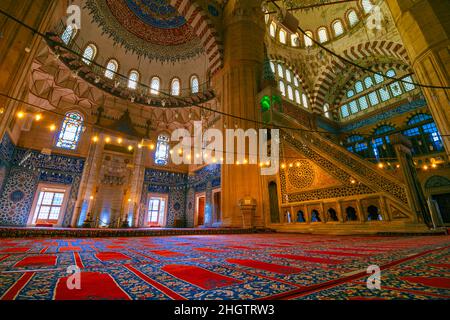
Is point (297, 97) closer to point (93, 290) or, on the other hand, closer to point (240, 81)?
point (240, 81)

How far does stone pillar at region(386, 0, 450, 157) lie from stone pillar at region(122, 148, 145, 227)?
11806 mm

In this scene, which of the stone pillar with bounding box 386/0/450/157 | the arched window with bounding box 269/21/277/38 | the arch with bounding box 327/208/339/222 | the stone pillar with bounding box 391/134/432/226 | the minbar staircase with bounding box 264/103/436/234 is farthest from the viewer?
the arched window with bounding box 269/21/277/38

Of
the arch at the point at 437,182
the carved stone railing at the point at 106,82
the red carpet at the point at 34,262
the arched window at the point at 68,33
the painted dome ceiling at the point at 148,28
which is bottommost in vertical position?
the red carpet at the point at 34,262

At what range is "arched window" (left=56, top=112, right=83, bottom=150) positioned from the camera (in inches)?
389

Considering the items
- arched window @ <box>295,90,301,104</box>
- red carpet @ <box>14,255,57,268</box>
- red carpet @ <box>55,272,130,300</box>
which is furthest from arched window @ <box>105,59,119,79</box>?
red carpet @ <box>55,272,130,300</box>

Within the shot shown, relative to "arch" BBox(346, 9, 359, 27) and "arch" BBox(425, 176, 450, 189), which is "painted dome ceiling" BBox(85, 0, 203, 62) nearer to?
"arch" BBox(346, 9, 359, 27)

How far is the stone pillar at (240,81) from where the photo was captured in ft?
22.9

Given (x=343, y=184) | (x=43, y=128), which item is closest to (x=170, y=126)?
(x=43, y=128)

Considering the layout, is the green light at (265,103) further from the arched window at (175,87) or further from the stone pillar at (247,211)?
the arched window at (175,87)

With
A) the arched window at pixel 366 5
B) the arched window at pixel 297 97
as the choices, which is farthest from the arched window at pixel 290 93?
the arched window at pixel 366 5

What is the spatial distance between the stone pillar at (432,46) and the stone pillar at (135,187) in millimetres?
11806

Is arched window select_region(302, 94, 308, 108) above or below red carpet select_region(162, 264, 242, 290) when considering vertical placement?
above

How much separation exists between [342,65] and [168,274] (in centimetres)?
1484
